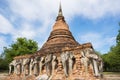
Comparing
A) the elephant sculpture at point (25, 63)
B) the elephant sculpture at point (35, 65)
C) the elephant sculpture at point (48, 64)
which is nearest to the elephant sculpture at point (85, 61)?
the elephant sculpture at point (48, 64)

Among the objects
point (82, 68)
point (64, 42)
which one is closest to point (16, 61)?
point (64, 42)

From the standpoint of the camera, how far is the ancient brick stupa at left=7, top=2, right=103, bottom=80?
889 cm

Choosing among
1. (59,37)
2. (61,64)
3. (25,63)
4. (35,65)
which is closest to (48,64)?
(61,64)

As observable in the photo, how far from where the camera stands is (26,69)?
1159cm

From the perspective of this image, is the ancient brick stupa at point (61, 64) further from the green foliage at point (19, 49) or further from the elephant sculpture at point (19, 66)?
the green foliage at point (19, 49)

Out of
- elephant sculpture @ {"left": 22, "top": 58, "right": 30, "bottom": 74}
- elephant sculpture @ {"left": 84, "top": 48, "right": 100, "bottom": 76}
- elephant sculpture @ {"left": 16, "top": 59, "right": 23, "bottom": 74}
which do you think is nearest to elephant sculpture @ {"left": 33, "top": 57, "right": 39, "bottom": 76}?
elephant sculpture @ {"left": 22, "top": 58, "right": 30, "bottom": 74}

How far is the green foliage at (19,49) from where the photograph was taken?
29.4 m

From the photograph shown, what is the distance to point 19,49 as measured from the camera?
2922 centimetres

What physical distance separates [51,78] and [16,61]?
375 cm

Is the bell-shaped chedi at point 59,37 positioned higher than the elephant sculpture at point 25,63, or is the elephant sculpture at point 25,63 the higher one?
the bell-shaped chedi at point 59,37

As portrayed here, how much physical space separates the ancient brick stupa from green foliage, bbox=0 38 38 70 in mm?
17102

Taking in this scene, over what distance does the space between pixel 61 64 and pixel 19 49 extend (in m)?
20.4

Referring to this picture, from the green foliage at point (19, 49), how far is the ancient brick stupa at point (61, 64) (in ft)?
56.1

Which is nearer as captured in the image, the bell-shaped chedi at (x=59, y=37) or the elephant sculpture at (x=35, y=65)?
the elephant sculpture at (x=35, y=65)
